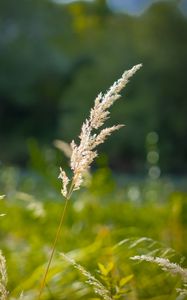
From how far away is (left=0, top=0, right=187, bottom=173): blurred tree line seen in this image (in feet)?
78.0

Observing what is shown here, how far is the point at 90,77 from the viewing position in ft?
81.0

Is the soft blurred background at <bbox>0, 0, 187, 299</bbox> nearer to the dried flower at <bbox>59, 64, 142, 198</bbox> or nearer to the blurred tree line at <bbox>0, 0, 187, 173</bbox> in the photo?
the blurred tree line at <bbox>0, 0, 187, 173</bbox>

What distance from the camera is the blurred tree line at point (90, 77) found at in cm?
2378

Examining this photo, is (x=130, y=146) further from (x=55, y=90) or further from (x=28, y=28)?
(x=28, y=28)

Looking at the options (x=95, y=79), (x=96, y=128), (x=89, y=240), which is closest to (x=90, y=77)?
(x=95, y=79)

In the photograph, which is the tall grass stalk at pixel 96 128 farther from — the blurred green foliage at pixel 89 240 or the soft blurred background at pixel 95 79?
the soft blurred background at pixel 95 79

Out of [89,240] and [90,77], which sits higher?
[90,77]

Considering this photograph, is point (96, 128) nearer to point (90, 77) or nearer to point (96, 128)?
point (96, 128)

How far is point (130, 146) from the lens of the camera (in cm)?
2405

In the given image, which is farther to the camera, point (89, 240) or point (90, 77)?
point (90, 77)

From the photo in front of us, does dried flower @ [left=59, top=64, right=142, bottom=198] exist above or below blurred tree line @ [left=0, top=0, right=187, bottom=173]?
below

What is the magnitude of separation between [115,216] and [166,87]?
74.1 ft

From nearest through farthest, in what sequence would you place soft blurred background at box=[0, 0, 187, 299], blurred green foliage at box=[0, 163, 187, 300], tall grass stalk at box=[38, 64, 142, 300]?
tall grass stalk at box=[38, 64, 142, 300]
blurred green foliage at box=[0, 163, 187, 300]
soft blurred background at box=[0, 0, 187, 299]

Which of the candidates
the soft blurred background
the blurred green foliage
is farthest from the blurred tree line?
the blurred green foliage
